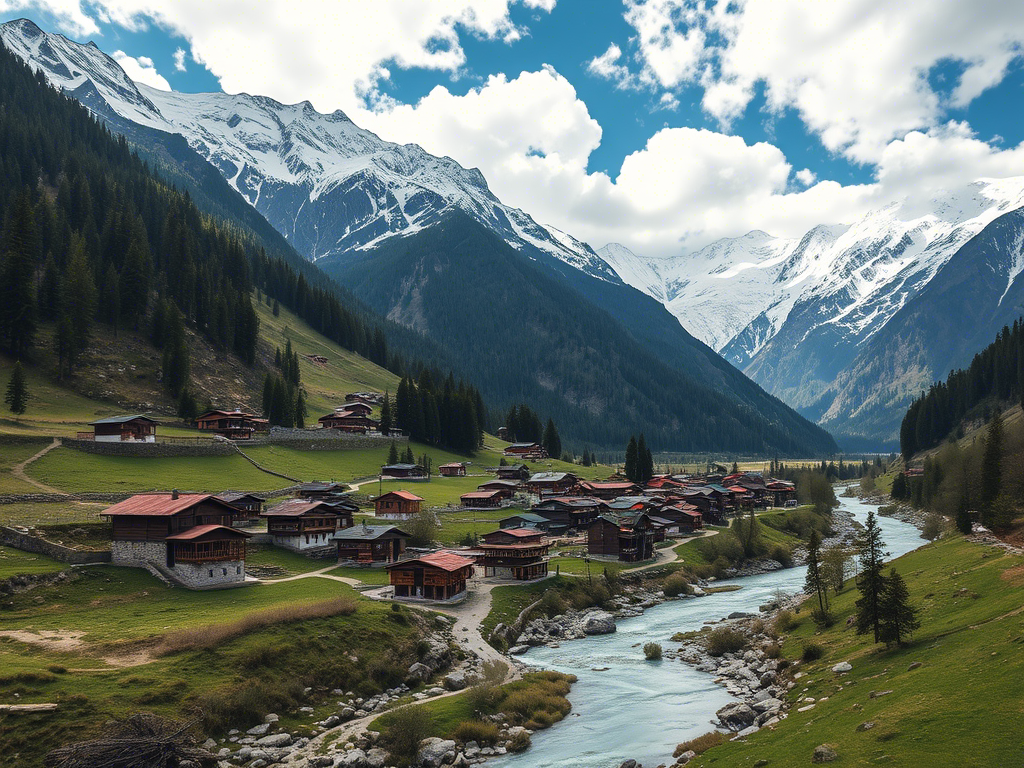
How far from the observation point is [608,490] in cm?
14725

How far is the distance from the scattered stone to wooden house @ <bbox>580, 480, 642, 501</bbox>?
114350mm

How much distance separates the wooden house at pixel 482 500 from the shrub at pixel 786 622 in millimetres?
62022

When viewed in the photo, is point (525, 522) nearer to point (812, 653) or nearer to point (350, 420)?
point (812, 653)

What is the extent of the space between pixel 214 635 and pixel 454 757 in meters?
19.3

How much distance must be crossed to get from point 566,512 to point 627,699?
71917 mm

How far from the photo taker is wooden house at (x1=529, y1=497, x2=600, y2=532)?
403 ft

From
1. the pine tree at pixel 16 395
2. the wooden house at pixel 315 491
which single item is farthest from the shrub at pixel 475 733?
the pine tree at pixel 16 395

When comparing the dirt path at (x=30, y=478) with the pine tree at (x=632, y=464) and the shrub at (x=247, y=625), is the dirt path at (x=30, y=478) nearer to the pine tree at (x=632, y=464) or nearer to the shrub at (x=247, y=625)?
the shrub at (x=247, y=625)

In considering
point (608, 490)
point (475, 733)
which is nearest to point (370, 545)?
point (475, 733)

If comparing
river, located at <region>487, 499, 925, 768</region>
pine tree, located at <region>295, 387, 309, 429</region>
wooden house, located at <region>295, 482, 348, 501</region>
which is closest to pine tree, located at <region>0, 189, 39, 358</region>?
pine tree, located at <region>295, 387, 309, 429</region>

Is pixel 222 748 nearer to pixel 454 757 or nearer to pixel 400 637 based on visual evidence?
pixel 454 757

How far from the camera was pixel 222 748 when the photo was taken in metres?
39.8

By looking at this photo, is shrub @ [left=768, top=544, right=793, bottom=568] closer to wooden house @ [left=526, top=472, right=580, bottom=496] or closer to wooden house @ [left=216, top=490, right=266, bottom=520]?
wooden house @ [left=526, top=472, right=580, bottom=496]

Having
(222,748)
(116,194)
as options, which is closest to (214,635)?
(222,748)
